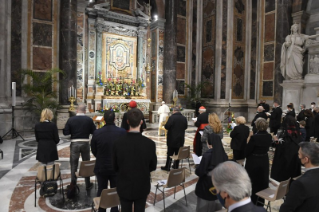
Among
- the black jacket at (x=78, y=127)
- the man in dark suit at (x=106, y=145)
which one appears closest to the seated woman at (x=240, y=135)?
the man in dark suit at (x=106, y=145)

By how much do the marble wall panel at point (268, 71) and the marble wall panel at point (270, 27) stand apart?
1635 mm

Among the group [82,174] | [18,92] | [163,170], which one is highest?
[18,92]

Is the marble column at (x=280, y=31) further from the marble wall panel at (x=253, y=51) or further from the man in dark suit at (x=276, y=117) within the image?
the man in dark suit at (x=276, y=117)

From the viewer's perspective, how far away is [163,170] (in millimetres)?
6785

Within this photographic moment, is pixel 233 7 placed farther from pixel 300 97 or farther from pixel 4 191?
pixel 4 191

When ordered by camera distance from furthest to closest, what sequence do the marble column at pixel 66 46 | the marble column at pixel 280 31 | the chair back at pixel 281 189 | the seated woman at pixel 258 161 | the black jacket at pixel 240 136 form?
1. the marble column at pixel 280 31
2. the marble column at pixel 66 46
3. the black jacket at pixel 240 136
4. the seated woman at pixel 258 161
5. the chair back at pixel 281 189

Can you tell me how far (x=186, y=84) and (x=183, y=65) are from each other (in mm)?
1854

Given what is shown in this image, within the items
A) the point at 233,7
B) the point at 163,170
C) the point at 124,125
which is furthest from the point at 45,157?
the point at 233,7

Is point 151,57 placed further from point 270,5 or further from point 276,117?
point 276,117

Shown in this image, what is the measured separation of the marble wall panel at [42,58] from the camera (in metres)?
12.5

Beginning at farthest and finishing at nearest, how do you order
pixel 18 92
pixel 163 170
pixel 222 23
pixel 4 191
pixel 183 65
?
pixel 183 65, pixel 222 23, pixel 18 92, pixel 163 170, pixel 4 191

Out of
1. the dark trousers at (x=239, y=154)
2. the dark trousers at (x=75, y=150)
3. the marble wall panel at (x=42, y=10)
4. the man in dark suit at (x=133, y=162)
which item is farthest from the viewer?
the marble wall panel at (x=42, y=10)

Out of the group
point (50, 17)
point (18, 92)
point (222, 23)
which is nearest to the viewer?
point (18, 92)

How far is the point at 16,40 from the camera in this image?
1160 cm
